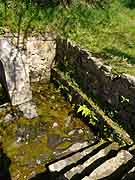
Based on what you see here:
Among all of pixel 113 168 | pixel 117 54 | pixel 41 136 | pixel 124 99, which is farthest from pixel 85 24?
pixel 113 168

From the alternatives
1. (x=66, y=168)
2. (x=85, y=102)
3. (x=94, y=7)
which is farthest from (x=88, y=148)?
(x=94, y=7)

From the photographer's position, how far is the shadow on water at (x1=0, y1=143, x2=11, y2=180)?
26.0 ft

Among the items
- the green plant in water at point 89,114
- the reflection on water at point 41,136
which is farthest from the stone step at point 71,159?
the green plant in water at point 89,114

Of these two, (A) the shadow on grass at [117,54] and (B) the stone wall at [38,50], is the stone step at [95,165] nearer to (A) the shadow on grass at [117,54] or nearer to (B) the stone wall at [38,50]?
(A) the shadow on grass at [117,54]

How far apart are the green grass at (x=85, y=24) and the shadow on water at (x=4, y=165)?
329cm

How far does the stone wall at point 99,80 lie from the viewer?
8.13 metres

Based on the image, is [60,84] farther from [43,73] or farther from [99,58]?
[99,58]

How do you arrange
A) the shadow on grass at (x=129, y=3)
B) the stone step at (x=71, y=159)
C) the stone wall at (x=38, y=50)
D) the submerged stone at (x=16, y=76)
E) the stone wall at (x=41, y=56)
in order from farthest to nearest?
the shadow on grass at (x=129, y=3) < the stone wall at (x=41, y=56) < the stone wall at (x=38, y=50) < the submerged stone at (x=16, y=76) < the stone step at (x=71, y=159)

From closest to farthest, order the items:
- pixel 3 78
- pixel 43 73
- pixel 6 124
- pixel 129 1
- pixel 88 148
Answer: pixel 88 148, pixel 6 124, pixel 3 78, pixel 43 73, pixel 129 1

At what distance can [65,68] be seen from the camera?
399 inches

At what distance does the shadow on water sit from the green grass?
3288 mm

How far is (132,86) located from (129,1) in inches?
168

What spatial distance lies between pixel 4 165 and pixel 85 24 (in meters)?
4.45

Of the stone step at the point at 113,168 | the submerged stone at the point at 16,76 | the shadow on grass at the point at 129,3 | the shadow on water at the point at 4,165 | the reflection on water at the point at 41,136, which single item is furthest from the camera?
the shadow on grass at the point at 129,3
